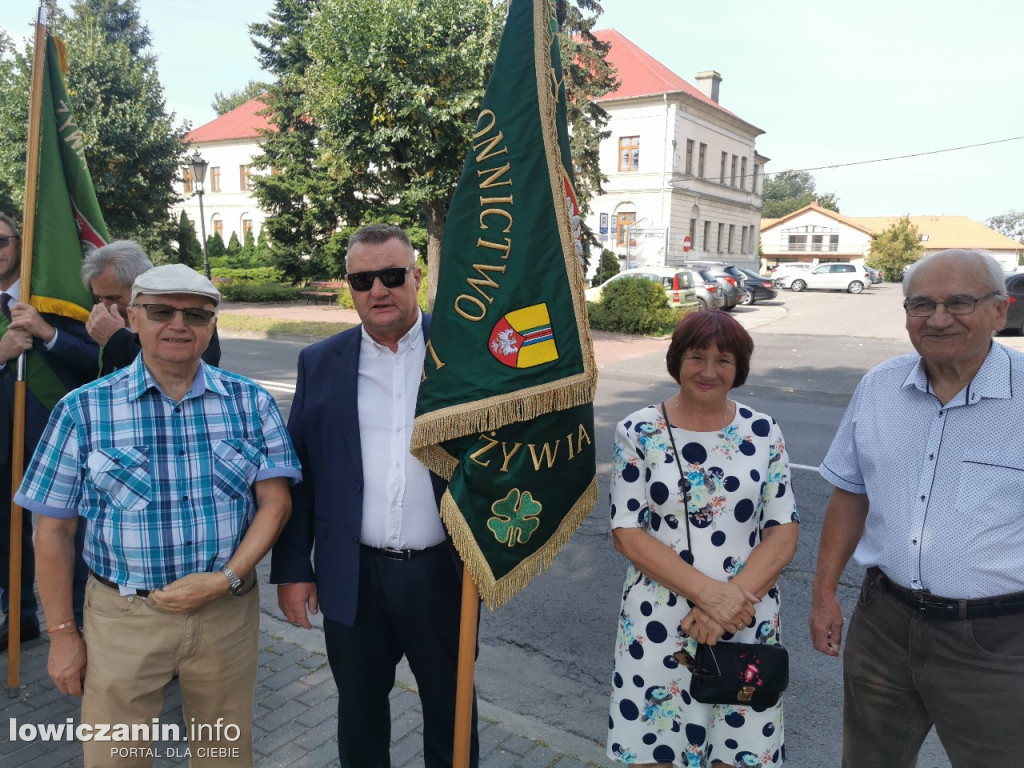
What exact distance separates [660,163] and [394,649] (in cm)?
4011

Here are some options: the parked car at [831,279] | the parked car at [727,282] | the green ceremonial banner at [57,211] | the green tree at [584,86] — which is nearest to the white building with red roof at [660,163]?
the parked car at [831,279]

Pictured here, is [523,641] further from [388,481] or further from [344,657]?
[388,481]

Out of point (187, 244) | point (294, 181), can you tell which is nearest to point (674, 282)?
point (294, 181)

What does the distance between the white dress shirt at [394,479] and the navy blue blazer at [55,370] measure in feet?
6.00

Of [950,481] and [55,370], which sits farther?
[55,370]

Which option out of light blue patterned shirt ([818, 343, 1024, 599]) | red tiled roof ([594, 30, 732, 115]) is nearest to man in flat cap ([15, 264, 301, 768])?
light blue patterned shirt ([818, 343, 1024, 599])

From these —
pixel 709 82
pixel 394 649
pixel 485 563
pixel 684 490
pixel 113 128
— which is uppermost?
pixel 709 82

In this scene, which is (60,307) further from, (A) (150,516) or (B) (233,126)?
(B) (233,126)

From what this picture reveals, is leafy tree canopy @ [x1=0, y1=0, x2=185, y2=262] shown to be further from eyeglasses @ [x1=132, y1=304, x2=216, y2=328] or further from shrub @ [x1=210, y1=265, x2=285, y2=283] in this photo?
eyeglasses @ [x1=132, y1=304, x2=216, y2=328]

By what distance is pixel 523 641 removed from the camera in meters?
4.08

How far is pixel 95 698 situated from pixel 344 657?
30.8 inches

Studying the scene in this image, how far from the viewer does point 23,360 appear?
3.34 metres

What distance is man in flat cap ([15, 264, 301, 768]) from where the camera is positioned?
2168 millimetres

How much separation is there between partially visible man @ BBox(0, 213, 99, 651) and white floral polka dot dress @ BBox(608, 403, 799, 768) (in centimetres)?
279
